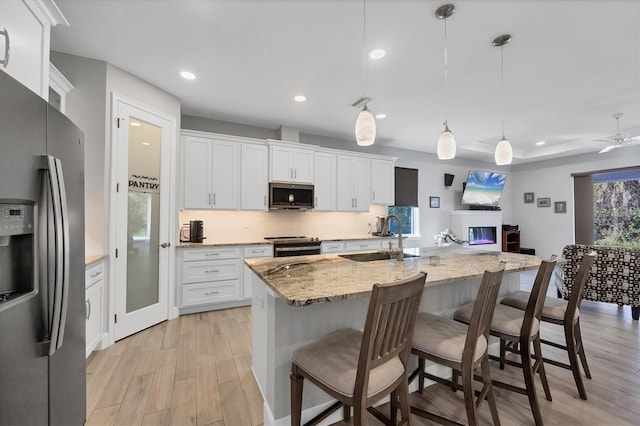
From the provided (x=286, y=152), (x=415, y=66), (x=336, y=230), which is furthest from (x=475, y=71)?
(x=336, y=230)

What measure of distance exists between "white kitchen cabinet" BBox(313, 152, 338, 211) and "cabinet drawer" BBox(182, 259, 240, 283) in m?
1.64

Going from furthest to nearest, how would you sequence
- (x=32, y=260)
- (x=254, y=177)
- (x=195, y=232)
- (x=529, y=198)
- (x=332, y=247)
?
(x=529, y=198), (x=332, y=247), (x=254, y=177), (x=195, y=232), (x=32, y=260)

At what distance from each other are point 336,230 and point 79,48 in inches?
162

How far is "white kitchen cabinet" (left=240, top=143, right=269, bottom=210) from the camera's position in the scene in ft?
13.2

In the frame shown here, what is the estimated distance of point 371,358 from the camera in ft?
3.59

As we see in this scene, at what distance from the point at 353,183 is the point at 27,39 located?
416cm

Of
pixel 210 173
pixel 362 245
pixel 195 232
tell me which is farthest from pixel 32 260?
pixel 362 245

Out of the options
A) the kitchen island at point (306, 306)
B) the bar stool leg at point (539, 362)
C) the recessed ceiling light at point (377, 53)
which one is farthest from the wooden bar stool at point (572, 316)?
the recessed ceiling light at point (377, 53)

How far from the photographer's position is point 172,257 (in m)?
3.31

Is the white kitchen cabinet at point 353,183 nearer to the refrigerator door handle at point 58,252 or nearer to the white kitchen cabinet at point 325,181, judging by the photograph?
the white kitchen cabinet at point 325,181

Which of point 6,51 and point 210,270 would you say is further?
point 210,270

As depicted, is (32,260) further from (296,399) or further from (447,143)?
(447,143)

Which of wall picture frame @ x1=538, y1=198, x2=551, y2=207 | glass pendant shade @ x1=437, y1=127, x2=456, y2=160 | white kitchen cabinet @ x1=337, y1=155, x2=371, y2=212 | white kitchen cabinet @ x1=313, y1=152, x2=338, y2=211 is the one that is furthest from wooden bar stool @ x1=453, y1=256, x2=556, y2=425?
wall picture frame @ x1=538, y1=198, x2=551, y2=207

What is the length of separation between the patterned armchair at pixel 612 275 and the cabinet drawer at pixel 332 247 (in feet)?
9.56
